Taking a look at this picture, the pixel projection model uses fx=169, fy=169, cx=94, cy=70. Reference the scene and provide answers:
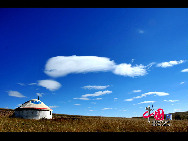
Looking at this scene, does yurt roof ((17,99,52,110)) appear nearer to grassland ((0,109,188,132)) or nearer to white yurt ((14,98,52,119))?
white yurt ((14,98,52,119))

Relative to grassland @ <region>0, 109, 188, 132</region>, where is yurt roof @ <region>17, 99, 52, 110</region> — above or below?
above

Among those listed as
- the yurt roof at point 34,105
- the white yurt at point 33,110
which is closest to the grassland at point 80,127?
the white yurt at point 33,110

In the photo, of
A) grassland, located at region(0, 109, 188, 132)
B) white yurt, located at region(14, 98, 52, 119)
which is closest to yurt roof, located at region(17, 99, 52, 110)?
white yurt, located at region(14, 98, 52, 119)

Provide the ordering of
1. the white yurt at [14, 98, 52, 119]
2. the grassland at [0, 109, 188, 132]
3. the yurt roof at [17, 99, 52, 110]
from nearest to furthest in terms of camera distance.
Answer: the grassland at [0, 109, 188, 132] < the white yurt at [14, 98, 52, 119] < the yurt roof at [17, 99, 52, 110]

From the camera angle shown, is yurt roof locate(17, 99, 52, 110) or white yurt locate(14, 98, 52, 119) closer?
white yurt locate(14, 98, 52, 119)

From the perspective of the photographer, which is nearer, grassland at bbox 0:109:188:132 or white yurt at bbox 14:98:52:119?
grassland at bbox 0:109:188:132

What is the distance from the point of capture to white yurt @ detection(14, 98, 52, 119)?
29.0 meters

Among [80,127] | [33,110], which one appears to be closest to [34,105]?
[33,110]

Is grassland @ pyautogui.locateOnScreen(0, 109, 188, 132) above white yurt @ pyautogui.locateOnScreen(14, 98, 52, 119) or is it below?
below

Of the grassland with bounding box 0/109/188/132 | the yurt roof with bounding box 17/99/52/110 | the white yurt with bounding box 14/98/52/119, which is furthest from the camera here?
the yurt roof with bounding box 17/99/52/110
